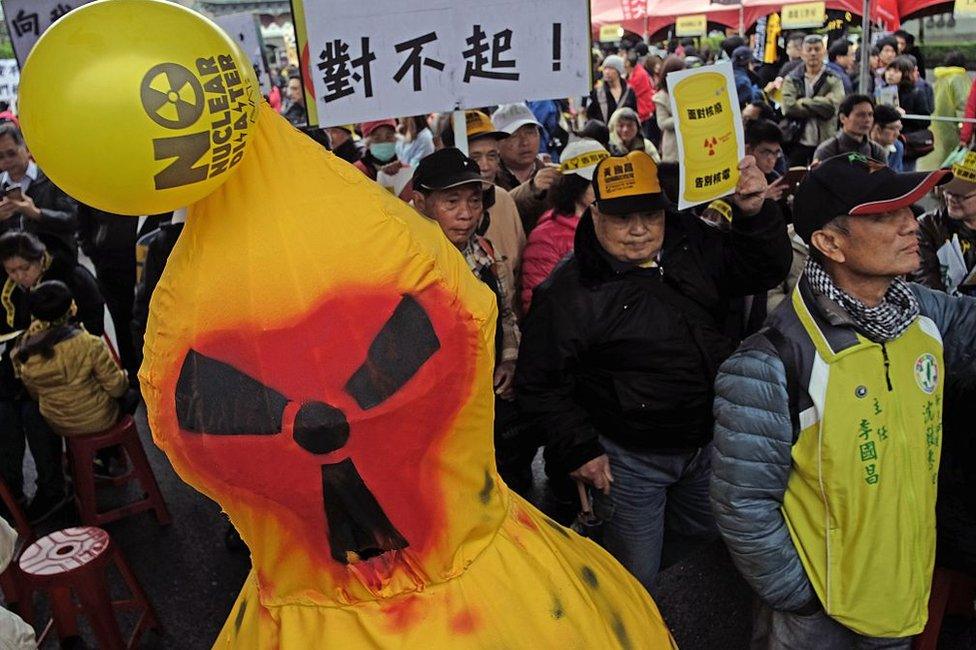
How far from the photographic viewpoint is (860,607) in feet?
7.16

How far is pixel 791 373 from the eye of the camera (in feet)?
6.84

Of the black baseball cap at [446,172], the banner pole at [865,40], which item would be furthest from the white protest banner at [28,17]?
the banner pole at [865,40]

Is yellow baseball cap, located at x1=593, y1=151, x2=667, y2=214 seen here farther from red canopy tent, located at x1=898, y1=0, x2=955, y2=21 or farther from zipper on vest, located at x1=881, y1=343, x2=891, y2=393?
red canopy tent, located at x1=898, y1=0, x2=955, y2=21

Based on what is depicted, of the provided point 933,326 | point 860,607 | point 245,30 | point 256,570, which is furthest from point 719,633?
point 245,30

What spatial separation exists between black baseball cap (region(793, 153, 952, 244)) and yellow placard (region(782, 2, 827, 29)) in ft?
33.4

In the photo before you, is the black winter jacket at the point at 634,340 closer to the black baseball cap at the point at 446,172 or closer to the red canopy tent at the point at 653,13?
the black baseball cap at the point at 446,172

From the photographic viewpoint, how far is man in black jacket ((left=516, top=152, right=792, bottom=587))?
2701 millimetres

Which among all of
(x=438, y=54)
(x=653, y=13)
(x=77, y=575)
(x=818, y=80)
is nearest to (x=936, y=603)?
(x=438, y=54)

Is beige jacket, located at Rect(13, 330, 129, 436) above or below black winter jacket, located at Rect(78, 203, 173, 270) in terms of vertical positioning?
below

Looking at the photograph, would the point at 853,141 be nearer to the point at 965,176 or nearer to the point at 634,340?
the point at 965,176

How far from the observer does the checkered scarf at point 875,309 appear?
2086 mm

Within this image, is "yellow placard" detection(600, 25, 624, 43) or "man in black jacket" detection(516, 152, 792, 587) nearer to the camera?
"man in black jacket" detection(516, 152, 792, 587)

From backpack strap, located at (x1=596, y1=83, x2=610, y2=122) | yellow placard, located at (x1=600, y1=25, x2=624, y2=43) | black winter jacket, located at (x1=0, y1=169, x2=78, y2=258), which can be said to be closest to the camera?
black winter jacket, located at (x1=0, y1=169, x2=78, y2=258)

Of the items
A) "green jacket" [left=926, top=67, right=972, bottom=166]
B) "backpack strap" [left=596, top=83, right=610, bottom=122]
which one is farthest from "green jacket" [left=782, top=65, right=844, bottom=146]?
"backpack strap" [left=596, top=83, right=610, bottom=122]
